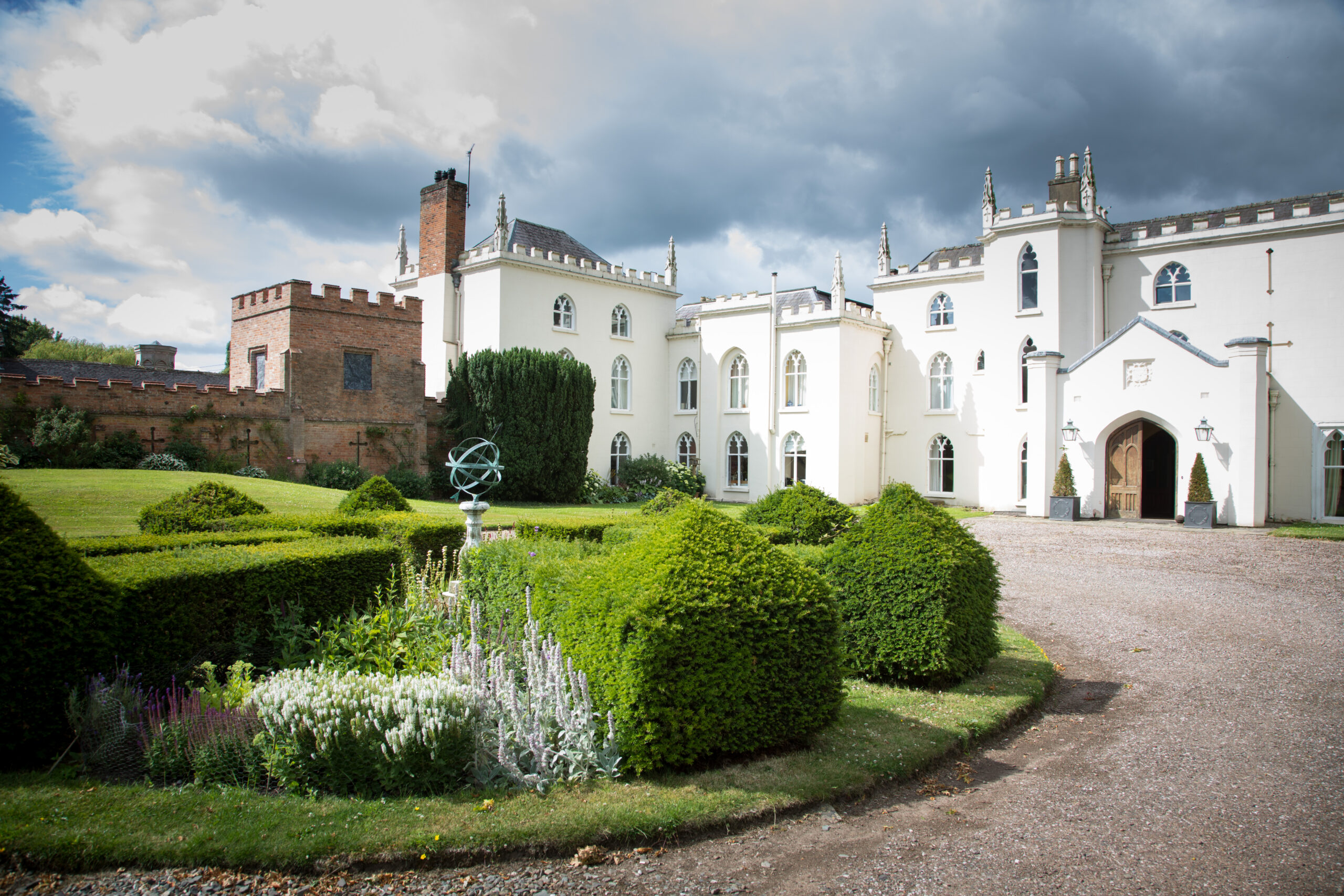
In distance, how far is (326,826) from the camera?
158 inches

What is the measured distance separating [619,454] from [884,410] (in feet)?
35.7

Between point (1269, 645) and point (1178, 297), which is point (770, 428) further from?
point (1269, 645)

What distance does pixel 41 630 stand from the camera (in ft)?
16.0

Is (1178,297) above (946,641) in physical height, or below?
above

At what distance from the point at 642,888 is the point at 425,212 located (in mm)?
30142

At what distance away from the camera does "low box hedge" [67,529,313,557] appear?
7.16 m

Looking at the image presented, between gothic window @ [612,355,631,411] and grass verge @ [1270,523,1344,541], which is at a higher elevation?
gothic window @ [612,355,631,411]

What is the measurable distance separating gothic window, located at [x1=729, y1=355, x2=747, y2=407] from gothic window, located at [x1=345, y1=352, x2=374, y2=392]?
13907mm

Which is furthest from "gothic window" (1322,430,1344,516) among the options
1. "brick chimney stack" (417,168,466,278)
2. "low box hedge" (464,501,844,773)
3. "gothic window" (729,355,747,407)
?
"brick chimney stack" (417,168,466,278)

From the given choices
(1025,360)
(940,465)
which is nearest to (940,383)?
(940,465)

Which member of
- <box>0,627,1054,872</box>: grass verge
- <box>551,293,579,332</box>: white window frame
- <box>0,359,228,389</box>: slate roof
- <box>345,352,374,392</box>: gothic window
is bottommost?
<box>0,627,1054,872</box>: grass verge

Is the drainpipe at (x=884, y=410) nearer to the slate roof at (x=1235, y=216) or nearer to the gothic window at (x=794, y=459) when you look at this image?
the gothic window at (x=794, y=459)

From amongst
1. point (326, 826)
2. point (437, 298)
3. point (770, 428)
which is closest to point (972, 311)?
point (770, 428)

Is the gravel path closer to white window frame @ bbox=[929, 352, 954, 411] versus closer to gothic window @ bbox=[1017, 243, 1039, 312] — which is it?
gothic window @ bbox=[1017, 243, 1039, 312]
